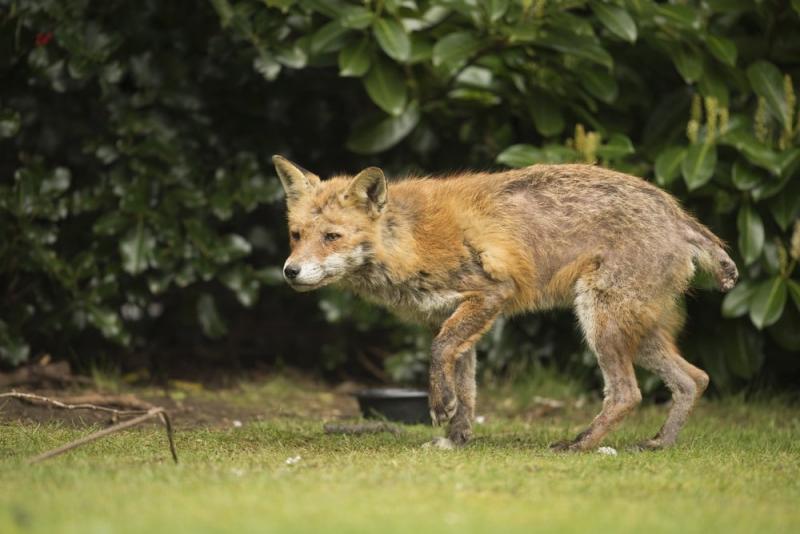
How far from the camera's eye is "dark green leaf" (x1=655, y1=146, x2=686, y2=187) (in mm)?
8359

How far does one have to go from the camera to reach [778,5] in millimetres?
9047

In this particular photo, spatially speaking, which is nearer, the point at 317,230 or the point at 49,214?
the point at 317,230

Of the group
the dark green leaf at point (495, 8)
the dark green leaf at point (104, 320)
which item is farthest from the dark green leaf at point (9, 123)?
the dark green leaf at point (495, 8)

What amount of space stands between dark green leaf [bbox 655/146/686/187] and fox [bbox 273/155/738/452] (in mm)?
1327

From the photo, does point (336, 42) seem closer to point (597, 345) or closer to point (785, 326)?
point (597, 345)

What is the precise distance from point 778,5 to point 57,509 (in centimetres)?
741

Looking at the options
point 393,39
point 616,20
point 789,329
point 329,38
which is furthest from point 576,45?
point 789,329

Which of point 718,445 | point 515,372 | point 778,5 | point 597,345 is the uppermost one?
point 778,5

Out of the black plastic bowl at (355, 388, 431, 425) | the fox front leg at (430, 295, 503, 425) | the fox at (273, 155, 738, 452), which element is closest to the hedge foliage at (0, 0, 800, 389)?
the fox at (273, 155, 738, 452)

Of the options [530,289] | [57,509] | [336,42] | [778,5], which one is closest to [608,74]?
[778,5]

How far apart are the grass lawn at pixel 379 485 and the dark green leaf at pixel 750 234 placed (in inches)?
67.7

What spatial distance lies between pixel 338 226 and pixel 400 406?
2.07 metres

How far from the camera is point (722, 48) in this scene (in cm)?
860

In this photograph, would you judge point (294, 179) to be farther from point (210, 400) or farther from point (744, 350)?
point (744, 350)
